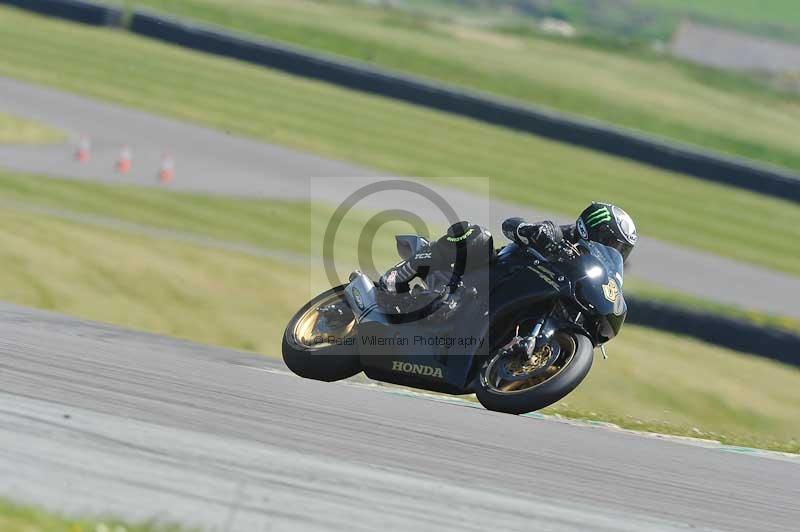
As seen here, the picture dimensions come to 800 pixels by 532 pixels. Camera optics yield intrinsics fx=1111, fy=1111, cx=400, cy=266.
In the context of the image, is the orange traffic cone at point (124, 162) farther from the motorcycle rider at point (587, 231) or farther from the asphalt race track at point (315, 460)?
the motorcycle rider at point (587, 231)

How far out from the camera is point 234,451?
5.12 meters

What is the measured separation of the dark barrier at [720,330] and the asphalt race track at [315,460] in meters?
9.78

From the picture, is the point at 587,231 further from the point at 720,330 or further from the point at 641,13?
the point at 641,13

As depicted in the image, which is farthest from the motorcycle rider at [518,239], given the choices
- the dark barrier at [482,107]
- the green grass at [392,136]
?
the dark barrier at [482,107]

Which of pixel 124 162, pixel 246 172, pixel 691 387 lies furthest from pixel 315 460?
pixel 246 172

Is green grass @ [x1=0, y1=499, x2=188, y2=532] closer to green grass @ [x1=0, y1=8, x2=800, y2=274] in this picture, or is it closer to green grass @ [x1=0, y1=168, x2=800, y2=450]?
green grass @ [x1=0, y1=168, x2=800, y2=450]

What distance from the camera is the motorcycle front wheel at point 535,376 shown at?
686cm

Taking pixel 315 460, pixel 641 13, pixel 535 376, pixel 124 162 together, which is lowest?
pixel 641 13

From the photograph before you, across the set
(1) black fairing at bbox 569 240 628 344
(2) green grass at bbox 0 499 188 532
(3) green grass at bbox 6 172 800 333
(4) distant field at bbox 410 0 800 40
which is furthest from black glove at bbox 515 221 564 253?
(4) distant field at bbox 410 0 800 40

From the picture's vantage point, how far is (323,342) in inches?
319

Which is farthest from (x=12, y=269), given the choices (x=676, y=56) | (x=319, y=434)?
(x=676, y=56)

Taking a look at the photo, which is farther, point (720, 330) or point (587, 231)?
point (720, 330)

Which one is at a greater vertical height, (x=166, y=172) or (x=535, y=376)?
(x=535, y=376)

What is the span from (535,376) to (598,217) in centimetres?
128
